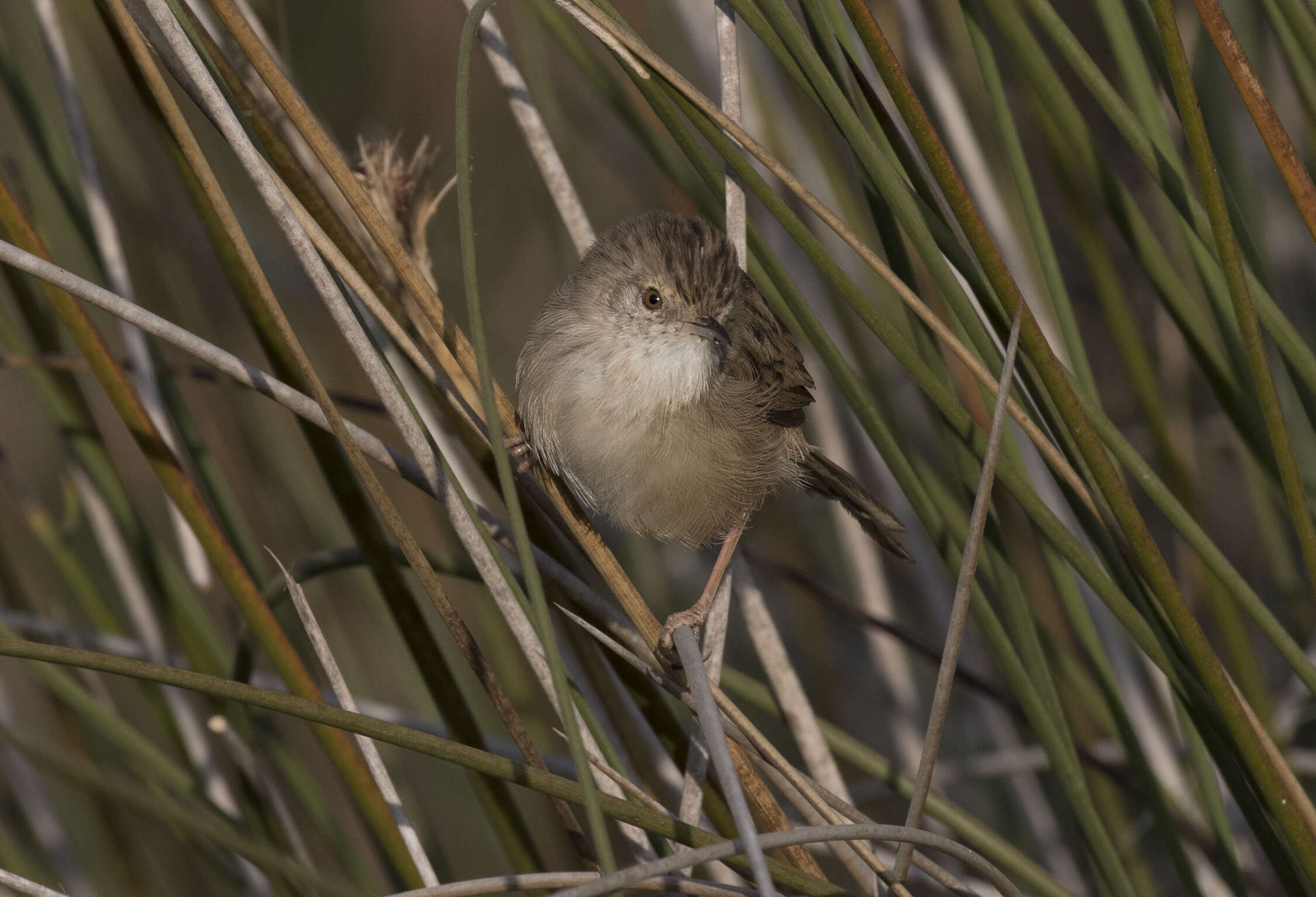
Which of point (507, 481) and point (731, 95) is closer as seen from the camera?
point (507, 481)

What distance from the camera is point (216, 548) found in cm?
165

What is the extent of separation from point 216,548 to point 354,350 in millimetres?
472

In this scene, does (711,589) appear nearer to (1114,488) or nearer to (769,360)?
(769,360)

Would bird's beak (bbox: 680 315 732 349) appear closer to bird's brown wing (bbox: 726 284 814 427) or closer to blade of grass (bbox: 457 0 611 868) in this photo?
bird's brown wing (bbox: 726 284 814 427)

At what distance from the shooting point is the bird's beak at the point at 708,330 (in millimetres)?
1905

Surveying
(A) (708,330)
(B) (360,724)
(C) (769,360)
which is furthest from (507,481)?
(C) (769,360)

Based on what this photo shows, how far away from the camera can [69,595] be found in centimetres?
296

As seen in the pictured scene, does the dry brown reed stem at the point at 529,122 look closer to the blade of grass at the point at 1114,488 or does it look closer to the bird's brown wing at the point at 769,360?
the bird's brown wing at the point at 769,360

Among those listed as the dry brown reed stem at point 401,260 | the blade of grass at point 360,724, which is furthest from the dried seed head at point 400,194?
the blade of grass at point 360,724

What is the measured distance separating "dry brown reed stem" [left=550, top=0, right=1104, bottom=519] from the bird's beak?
453 millimetres

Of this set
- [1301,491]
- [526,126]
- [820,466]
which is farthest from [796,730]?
[526,126]

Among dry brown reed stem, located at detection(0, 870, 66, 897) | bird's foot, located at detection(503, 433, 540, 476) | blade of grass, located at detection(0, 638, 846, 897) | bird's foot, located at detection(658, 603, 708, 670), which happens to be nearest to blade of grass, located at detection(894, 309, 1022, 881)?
blade of grass, located at detection(0, 638, 846, 897)

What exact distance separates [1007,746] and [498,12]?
3.71 m

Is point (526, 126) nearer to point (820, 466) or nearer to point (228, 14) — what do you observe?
point (228, 14)
